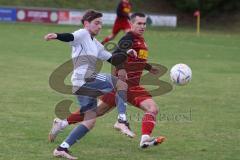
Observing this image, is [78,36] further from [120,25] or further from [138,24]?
[120,25]

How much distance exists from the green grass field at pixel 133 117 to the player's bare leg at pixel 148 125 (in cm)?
14

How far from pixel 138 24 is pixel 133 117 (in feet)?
8.69

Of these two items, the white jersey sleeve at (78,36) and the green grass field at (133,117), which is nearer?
the white jersey sleeve at (78,36)

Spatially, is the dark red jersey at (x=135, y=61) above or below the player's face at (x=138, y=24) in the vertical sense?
below

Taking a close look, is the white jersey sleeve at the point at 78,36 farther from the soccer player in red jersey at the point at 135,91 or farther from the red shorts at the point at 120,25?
the red shorts at the point at 120,25

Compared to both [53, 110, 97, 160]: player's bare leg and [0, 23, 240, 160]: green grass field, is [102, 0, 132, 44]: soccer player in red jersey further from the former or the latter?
[53, 110, 97, 160]: player's bare leg

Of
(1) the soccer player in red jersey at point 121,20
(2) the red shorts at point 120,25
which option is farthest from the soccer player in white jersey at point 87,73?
(2) the red shorts at point 120,25

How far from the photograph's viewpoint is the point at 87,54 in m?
7.75

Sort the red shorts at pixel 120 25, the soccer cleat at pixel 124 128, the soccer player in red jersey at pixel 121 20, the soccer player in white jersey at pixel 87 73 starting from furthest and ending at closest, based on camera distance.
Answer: the red shorts at pixel 120 25
the soccer player in red jersey at pixel 121 20
the soccer cleat at pixel 124 128
the soccer player in white jersey at pixel 87 73

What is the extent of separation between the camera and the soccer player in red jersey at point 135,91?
8.22m

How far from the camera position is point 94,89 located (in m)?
7.79

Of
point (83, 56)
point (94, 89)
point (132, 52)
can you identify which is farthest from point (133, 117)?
point (83, 56)

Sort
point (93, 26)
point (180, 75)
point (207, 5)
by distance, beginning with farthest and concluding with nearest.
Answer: point (207, 5) < point (180, 75) < point (93, 26)

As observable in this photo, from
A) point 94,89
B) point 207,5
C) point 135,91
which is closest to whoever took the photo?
point 94,89
